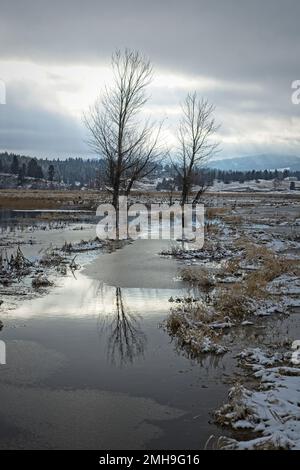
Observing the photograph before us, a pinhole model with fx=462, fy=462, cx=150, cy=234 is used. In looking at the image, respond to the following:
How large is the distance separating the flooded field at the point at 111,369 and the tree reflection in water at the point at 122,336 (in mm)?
19

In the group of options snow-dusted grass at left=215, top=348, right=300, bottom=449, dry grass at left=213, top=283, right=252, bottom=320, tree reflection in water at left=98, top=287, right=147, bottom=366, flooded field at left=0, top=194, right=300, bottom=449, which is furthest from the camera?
dry grass at left=213, top=283, right=252, bottom=320

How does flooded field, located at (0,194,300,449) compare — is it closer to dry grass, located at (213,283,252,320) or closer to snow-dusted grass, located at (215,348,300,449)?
snow-dusted grass, located at (215,348,300,449)

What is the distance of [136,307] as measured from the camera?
10.5 metres

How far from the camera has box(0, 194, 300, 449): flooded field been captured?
5.29 meters

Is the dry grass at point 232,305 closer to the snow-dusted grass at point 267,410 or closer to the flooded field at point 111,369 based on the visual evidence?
→ the flooded field at point 111,369

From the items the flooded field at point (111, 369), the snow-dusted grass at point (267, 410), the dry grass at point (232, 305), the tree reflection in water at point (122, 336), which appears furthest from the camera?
the dry grass at point (232, 305)

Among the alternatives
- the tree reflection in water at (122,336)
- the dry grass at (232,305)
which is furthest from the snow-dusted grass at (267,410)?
the dry grass at (232,305)

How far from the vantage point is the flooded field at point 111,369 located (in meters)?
5.29

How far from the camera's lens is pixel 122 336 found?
28.2 ft

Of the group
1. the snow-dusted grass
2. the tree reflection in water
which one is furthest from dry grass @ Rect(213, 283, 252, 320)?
the snow-dusted grass

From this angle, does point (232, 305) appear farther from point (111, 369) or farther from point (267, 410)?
point (267, 410)

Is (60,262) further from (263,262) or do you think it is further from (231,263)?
(263,262)

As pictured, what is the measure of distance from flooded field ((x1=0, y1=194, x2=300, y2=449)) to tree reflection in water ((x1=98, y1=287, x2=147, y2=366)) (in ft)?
0.06
